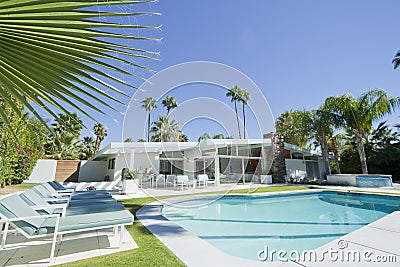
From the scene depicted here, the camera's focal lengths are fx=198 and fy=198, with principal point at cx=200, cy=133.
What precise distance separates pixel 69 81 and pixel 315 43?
1385cm

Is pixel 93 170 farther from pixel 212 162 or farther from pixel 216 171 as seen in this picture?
pixel 216 171

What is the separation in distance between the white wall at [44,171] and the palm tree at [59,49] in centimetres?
2199

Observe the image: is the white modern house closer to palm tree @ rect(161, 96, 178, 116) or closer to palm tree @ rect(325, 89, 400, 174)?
palm tree @ rect(325, 89, 400, 174)

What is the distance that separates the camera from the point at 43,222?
3.83 metres

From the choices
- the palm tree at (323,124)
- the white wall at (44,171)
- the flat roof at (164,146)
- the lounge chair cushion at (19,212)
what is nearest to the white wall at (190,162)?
the flat roof at (164,146)

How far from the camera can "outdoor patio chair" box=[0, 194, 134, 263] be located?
340 centimetres

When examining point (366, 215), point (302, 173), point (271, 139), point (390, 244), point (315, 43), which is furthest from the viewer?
point (302, 173)

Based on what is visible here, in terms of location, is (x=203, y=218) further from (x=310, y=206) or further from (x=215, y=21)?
(x=215, y=21)

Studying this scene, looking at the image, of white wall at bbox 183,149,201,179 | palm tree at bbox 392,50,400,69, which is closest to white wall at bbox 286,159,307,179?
white wall at bbox 183,149,201,179

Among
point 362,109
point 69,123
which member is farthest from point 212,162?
point 69,123

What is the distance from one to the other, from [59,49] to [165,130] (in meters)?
30.1

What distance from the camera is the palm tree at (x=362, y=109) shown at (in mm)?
17734

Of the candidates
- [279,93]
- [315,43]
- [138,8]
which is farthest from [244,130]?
[138,8]

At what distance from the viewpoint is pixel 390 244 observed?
11.9 feet
